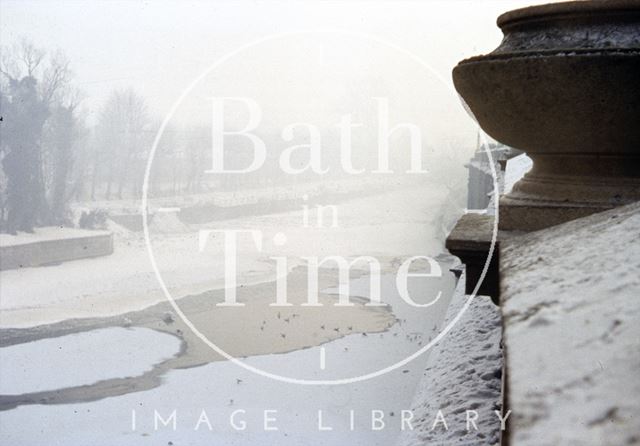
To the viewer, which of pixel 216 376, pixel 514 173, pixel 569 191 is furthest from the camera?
pixel 216 376

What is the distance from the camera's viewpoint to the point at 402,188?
192 feet

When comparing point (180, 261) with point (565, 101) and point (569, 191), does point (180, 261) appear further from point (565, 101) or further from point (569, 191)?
point (565, 101)

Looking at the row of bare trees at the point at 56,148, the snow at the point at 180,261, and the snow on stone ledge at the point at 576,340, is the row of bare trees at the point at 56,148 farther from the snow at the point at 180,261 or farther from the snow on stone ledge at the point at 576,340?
the snow on stone ledge at the point at 576,340

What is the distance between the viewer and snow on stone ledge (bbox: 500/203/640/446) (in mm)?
671

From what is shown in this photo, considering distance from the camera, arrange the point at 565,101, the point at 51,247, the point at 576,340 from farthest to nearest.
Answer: the point at 51,247 < the point at 565,101 < the point at 576,340

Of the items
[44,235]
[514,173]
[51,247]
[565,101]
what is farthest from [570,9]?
[44,235]

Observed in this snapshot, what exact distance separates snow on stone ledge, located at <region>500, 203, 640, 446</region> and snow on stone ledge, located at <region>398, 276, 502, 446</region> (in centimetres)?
81

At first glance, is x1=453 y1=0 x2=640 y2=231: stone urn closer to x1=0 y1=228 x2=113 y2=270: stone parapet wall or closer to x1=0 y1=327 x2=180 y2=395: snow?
x1=0 y1=327 x2=180 y2=395: snow

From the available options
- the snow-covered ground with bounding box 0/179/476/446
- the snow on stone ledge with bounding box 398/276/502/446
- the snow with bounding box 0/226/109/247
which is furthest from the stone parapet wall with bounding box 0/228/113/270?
the snow on stone ledge with bounding box 398/276/502/446

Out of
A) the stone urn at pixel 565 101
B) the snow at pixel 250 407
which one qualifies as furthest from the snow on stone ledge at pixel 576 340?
the snow at pixel 250 407

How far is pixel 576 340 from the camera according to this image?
2.77 feet

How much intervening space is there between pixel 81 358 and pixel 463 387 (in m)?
13.3

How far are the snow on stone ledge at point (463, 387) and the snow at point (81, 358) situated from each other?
1119cm

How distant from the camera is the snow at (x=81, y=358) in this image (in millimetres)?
12664
